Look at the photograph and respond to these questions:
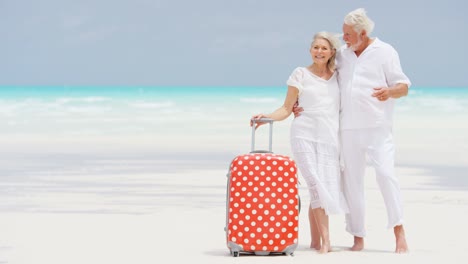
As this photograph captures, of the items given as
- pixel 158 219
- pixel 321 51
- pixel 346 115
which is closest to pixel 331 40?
pixel 321 51

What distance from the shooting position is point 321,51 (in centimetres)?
670

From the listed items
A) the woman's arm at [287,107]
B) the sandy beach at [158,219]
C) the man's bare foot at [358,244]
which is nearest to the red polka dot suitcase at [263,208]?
the sandy beach at [158,219]

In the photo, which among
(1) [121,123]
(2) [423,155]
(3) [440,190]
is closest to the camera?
(3) [440,190]

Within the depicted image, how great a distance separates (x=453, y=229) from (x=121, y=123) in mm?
18104

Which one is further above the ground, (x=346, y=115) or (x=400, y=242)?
(x=346, y=115)

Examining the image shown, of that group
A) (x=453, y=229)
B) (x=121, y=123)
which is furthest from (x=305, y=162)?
(x=121, y=123)

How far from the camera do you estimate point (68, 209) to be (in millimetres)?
8766

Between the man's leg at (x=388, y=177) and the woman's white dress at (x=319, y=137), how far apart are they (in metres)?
0.24

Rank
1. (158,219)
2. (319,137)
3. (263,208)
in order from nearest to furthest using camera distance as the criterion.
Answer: (263,208) < (319,137) < (158,219)

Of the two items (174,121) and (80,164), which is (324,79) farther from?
(174,121)

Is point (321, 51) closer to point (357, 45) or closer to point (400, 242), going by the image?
point (357, 45)

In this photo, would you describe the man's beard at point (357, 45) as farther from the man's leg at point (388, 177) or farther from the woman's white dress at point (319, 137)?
the man's leg at point (388, 177)

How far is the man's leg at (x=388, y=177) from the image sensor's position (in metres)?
6.76

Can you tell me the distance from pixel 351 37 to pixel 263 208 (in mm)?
1168
